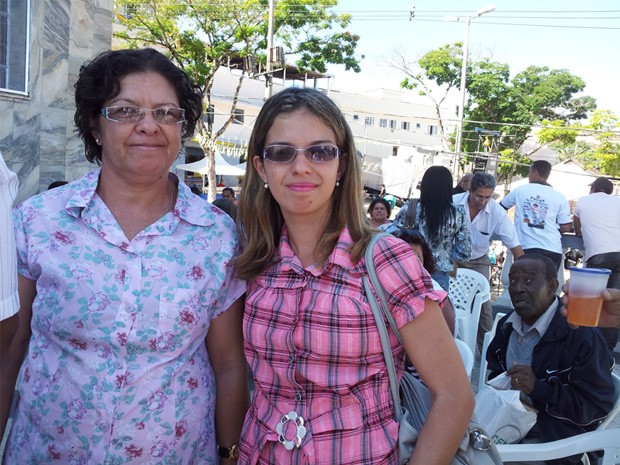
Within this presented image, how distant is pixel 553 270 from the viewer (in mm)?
3086

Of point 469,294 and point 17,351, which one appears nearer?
point 17,351

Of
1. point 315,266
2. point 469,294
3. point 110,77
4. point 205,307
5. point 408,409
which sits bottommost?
point 469,294

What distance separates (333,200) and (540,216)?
535 centimetres

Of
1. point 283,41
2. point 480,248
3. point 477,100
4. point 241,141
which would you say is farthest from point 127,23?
point 477,100

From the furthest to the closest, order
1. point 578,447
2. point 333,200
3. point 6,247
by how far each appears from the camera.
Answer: point 578,447
point 333,200
point 6,247

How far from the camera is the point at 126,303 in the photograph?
1.66 meters

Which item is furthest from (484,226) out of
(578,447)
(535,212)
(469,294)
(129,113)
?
(129,113)

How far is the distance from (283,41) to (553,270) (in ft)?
67.5

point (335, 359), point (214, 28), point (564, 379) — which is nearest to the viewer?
point (335, 359)

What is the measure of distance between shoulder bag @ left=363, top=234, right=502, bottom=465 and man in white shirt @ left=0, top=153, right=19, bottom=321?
88 centimetres

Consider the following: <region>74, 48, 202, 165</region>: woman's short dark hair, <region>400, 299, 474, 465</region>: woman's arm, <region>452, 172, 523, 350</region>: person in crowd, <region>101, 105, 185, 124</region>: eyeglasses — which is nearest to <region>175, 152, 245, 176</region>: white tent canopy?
<region>452, 172, 523, 350</region>: person in crowd

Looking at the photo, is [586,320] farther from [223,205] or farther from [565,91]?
[565,91]

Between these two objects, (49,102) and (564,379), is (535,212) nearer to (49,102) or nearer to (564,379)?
(564,379)

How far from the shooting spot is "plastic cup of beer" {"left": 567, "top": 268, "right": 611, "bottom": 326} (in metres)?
2.20
